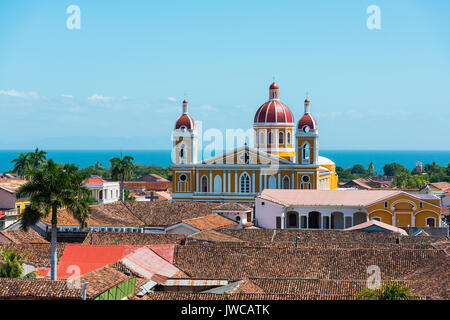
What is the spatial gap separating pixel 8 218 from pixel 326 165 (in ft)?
102

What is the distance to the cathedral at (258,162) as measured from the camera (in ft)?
207

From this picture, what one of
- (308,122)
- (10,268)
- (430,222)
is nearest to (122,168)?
(308,122)

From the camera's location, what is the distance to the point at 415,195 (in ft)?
166

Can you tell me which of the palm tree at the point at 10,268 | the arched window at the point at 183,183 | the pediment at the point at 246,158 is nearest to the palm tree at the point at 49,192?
the palm tree at the point at 10,268

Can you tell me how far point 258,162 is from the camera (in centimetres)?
6328

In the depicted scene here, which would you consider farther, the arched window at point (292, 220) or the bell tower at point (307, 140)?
the bell tower at point (307, 140)

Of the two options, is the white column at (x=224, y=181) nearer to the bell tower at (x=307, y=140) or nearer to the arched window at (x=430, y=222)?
the bell tower at (x=307, y=140)

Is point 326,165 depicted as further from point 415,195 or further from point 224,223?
point 224,223

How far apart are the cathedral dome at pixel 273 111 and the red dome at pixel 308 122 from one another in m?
2.41

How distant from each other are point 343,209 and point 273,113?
17140 mm

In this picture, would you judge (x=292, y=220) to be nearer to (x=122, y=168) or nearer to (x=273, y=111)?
(x=273, y=111)

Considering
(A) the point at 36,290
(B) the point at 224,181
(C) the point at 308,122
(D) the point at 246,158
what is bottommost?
(A) the point at 36,290

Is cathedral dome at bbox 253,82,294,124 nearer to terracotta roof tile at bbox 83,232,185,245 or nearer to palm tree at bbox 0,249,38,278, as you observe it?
terracotta roof tile at bbox 83,232,185,245

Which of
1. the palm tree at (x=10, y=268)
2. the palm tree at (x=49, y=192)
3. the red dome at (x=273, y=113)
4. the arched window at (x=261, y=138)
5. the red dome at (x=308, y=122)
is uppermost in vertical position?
the red dome at (x=273, y=113)
